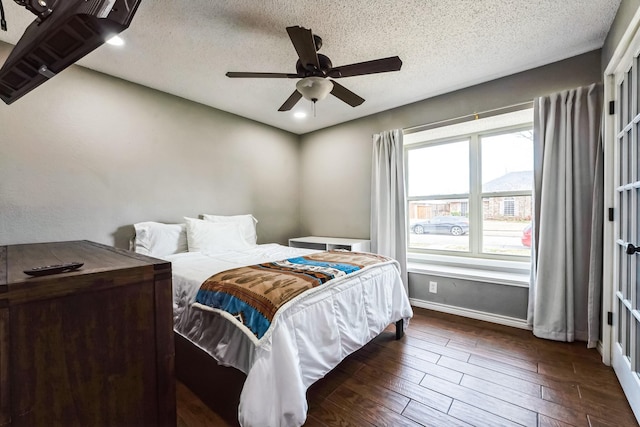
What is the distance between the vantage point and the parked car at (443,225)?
11.0 feet

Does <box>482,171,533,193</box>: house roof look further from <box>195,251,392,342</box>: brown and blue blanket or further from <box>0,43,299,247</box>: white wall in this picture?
<box>0,43,299,247</box>: white wall

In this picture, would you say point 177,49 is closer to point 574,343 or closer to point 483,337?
point 483,337

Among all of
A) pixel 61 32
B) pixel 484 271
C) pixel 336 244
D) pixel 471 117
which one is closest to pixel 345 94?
pixel 471 117

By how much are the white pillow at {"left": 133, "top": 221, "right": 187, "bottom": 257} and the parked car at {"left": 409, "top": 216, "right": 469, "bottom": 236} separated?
290cm

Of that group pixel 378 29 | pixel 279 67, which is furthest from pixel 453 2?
pixel 279 67

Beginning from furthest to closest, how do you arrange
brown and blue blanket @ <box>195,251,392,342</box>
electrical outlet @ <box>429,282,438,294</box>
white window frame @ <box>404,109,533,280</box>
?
1. electrical outlet @ <box>429,282,438,294</box>
2. white window frame @ <box>404,109,533,280</box>
3. brown and blue blanket @ <box>195,251,392,342</box>

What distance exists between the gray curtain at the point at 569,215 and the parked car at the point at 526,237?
64 centimetres

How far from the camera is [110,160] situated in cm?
254

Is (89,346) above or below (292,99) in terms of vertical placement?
below

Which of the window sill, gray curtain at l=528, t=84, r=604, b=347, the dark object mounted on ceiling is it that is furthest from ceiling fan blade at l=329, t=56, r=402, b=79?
the window sill

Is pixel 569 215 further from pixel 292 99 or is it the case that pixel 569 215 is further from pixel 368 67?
pixel 292 99

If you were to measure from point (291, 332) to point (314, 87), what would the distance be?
1588mm

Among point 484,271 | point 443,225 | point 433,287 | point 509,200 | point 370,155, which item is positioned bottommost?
point 433,287

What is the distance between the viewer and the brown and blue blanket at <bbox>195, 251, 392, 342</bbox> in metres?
1.37
